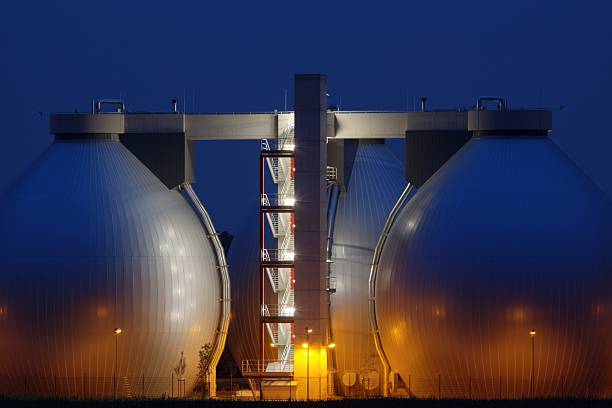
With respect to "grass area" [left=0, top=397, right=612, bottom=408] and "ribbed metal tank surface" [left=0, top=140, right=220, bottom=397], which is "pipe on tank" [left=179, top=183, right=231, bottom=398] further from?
"grass area" [left=0, top=397, right=612, bottom=408]

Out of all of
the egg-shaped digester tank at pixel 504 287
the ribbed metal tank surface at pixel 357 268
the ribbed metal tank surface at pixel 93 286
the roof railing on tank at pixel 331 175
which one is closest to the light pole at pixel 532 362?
the egg-shaped digester tank at pixel 504 287

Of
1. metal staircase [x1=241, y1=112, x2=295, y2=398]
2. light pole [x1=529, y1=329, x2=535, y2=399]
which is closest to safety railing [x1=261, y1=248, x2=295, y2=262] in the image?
metal staircase [x1=241, y1=112, x2=295, y2=398]

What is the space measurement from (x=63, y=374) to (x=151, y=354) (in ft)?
14.3

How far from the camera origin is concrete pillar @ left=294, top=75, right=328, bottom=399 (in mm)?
101875

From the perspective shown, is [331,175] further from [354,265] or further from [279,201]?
[354,265]

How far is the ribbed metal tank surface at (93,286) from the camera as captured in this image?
3989 inches

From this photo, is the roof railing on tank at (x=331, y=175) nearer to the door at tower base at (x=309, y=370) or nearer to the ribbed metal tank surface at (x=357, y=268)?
the ribbed metal tank surface at (x=357, y=268)

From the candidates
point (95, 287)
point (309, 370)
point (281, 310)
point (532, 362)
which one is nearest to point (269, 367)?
point (281, 310)

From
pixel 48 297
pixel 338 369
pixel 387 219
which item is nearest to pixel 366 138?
pixel 387 219

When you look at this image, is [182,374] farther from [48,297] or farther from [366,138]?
[366,138]

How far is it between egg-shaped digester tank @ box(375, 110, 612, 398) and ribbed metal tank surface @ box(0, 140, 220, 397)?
10728 millimetres

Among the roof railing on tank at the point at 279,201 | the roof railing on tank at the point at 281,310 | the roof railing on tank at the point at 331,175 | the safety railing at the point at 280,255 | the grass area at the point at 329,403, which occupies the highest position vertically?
the roof railing on tank at the point at 331,175

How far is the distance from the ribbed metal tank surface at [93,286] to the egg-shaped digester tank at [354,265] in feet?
23.5

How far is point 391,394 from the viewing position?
342 ft
